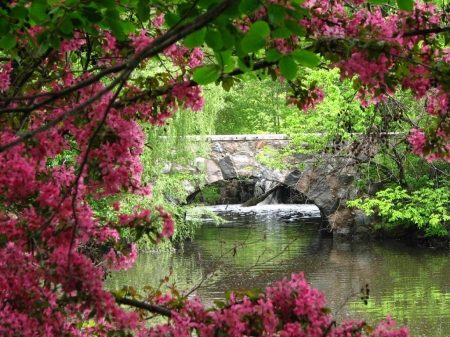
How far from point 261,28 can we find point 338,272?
40.5 feet

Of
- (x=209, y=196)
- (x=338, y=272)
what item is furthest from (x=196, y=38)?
(x=209, y=196)

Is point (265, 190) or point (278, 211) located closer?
point (278, 211)

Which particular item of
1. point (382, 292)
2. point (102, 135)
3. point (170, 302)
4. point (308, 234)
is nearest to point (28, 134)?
point (102, 135)

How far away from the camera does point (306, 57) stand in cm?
211

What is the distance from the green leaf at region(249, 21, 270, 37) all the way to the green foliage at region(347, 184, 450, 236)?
14.6 meters

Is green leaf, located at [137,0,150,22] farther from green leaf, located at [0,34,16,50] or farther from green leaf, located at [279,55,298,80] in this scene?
green leaf, located at [0,34,16,50]

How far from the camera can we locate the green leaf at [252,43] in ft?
6.53

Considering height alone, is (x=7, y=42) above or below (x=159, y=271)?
above

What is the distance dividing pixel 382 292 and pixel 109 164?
33.8 feet

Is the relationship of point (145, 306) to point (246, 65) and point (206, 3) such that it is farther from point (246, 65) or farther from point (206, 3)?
point (206, 3)

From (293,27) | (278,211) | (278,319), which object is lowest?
(278,211)

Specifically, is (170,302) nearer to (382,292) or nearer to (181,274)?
(382,292)

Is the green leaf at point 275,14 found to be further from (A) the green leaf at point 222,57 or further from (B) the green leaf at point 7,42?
(B) the green leaf at point 7,42

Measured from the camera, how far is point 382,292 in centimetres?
1216
